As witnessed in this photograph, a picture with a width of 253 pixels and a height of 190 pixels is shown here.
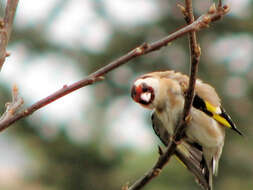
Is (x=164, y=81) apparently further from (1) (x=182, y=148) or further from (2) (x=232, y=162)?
(2) (x=232, y=162)

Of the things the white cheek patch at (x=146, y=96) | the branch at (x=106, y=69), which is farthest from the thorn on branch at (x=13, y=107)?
the white cheek patch at (x=146, y=96)

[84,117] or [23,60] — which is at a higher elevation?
[23,60]

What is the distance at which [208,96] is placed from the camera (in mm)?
3482

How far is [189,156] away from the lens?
3.42 meters

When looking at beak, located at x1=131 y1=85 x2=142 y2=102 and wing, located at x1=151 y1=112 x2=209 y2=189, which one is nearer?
wing, located at x1=151 y1=112 x2=209 y2=189

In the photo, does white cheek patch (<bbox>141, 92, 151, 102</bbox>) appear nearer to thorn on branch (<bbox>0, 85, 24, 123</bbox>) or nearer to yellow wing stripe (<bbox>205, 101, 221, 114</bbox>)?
yellow wing stripe (<bbox>205, 101, 221, 114</bbox>)

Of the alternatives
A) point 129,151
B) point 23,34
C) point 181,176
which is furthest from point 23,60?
point 181,176

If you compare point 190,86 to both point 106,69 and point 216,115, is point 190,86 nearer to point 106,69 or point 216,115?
point 106,69

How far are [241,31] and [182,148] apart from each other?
393 inches

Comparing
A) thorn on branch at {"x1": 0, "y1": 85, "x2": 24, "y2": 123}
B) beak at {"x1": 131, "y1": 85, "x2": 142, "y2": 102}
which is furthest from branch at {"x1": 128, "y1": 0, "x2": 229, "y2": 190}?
beak at {"x1": 131, "y1": 85, "x2": 142, "y2": 102}

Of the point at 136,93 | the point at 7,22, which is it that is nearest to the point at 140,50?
the point at 7,22

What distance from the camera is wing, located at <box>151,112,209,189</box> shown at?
3.18 meters

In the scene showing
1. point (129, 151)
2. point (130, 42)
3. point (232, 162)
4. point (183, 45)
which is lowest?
point (232, 162)

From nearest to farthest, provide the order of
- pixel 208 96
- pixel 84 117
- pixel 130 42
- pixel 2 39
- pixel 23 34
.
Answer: pixel 2 39
pixel 208 96
pixel 84 117
pixel 23 34
pixel 130 42
